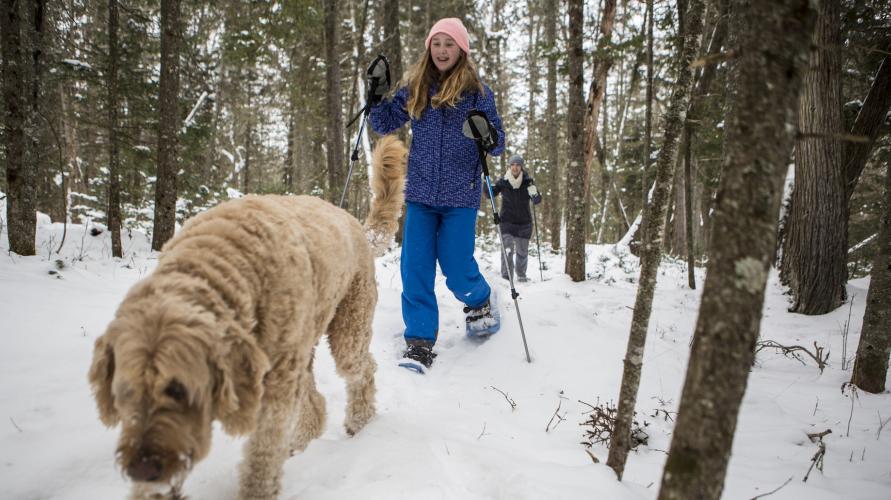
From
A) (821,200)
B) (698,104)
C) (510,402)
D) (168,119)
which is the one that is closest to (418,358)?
(510,402)

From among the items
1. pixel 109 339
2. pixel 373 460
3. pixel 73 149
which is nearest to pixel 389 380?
pixel 373 460

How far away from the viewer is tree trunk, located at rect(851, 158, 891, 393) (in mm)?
3467

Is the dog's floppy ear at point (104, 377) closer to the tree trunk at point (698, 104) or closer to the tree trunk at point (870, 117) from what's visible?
the tree trunk at point (698, 104)

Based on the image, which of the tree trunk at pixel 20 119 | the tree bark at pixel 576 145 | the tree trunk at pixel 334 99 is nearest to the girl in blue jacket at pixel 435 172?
the tree bark at pixel 576 145

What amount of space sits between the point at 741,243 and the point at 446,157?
117 inches

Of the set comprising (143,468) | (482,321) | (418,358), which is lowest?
(418,358)

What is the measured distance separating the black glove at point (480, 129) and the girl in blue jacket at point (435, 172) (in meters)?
0.08

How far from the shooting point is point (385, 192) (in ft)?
11.5

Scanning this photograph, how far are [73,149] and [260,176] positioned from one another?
13.8 meters

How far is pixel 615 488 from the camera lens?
6.67 ft

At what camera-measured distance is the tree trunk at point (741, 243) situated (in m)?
1.09

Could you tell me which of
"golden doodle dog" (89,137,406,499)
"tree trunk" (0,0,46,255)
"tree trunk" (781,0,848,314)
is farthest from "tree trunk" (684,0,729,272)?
"tree trunk" (0,0,46,255)

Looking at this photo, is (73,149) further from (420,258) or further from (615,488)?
(615,488)

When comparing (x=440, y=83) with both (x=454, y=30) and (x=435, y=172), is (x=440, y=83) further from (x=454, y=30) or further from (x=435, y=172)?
(x=435, y=172)
